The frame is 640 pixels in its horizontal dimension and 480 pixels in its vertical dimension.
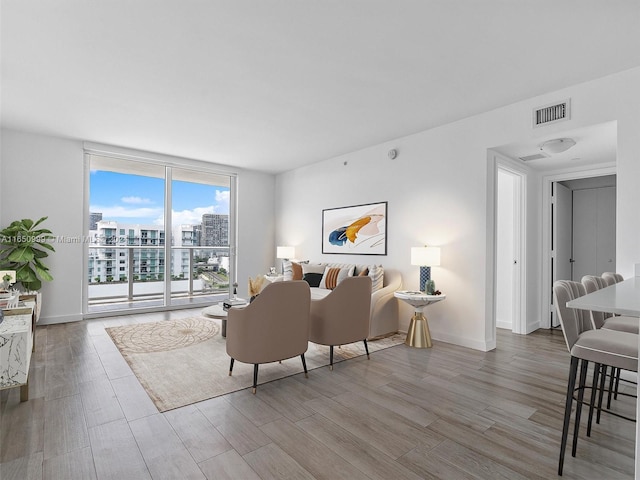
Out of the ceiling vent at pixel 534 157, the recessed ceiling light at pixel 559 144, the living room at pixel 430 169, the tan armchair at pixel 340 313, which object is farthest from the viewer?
the ceiling vent at pixel 534 157

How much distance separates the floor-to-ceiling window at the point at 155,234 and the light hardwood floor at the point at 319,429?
2696 millimetres

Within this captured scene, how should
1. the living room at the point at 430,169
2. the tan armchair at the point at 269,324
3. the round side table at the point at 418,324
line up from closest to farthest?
1. the tan armchair at the point at 269,324
2. the living room at the point at 430,169
3. the round side table at the point at 418,324

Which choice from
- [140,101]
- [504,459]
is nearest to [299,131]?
[140,101]

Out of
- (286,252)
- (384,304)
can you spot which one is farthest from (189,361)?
(286,252)

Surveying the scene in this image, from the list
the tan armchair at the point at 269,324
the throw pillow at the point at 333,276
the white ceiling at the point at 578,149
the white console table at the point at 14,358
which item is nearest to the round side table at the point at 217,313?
the tan armchair at the point at 269,324

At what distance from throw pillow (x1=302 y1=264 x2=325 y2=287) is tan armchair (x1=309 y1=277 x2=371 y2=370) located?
7.17 feet

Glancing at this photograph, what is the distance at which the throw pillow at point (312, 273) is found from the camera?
5.58m

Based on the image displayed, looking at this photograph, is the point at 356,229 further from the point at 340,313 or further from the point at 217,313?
the point at 217,313

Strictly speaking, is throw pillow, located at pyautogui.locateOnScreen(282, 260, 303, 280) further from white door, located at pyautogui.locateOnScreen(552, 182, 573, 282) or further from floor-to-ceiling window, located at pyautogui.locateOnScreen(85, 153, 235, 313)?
white door, located at pyautogui.locateOnScreen(552, 182, 573, 282)

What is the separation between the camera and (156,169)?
611 centimetres

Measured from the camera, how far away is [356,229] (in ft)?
→ 18.2

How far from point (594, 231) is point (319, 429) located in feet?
19.6

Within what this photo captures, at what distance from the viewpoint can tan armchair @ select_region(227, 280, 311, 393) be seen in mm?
2703

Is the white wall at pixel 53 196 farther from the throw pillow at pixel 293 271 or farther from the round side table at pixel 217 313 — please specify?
the throw pillow at pixel 293 271
